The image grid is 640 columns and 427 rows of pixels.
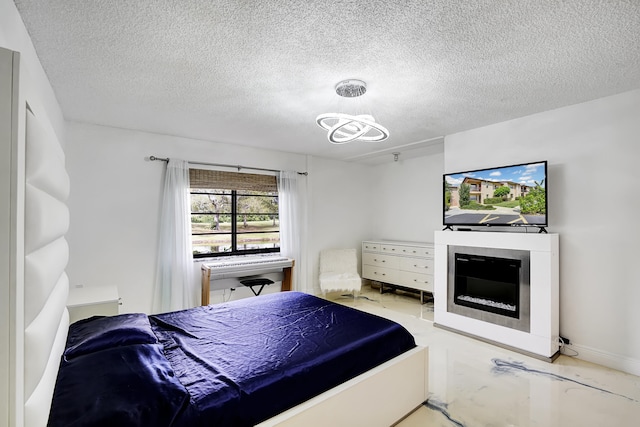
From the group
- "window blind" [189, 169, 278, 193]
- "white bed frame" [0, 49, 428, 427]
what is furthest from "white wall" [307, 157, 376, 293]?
"white bed frame" [0, 49, 428, 427]

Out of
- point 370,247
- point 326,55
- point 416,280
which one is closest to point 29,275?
point 326,55

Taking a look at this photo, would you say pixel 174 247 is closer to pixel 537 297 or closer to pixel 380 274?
pixel 380 274

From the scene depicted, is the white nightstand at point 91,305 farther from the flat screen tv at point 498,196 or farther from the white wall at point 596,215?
the white wall at point 596,215

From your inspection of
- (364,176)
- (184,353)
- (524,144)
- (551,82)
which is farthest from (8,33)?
(364,176)

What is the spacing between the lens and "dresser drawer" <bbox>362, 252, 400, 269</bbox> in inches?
215

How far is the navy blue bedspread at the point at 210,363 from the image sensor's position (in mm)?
1345

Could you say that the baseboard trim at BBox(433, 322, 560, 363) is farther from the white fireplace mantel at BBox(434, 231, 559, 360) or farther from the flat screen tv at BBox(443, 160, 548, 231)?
the flat screen tv at BBox(443, 160, 548, 231)

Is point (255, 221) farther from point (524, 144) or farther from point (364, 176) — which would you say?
point (524, 144)

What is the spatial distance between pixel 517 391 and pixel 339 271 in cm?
330

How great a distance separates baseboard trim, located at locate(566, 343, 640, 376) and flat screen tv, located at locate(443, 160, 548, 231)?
1244 mm

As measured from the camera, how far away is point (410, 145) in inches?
186

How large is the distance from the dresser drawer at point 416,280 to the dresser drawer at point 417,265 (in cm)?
6

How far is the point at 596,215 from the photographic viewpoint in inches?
119

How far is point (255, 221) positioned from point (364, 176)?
2539 millimetres
